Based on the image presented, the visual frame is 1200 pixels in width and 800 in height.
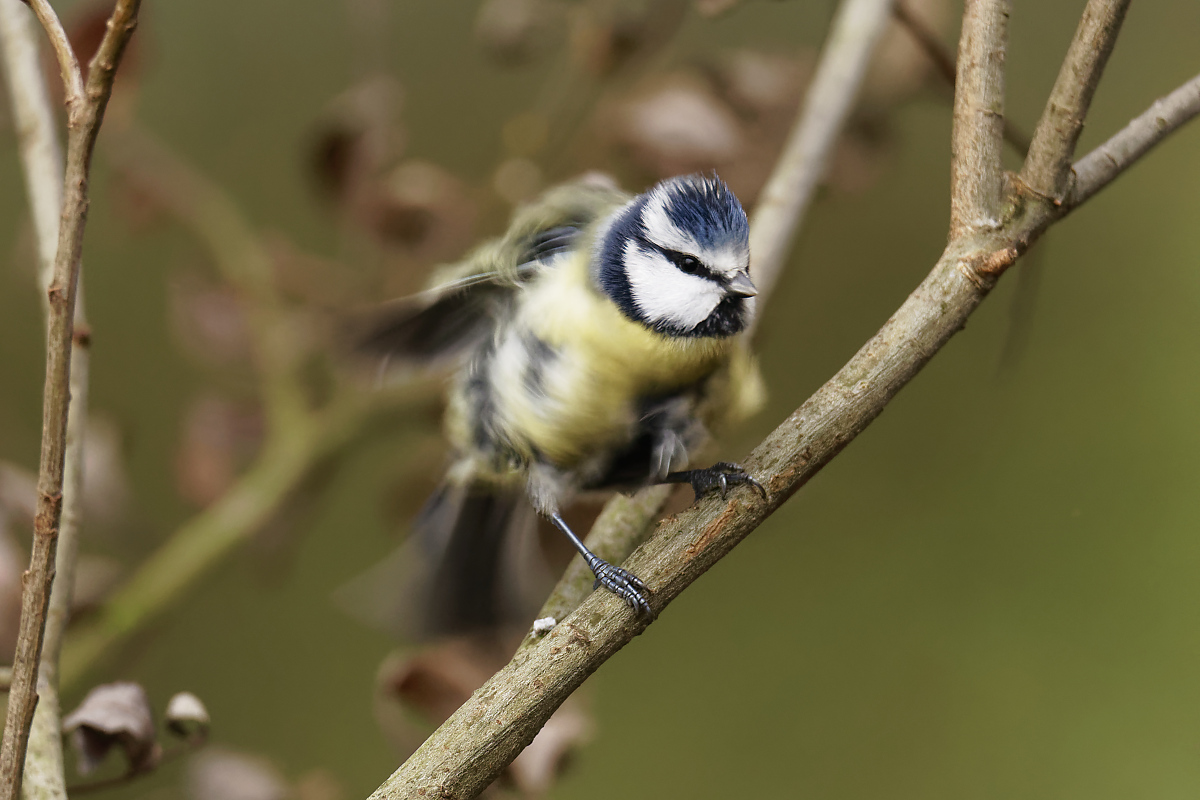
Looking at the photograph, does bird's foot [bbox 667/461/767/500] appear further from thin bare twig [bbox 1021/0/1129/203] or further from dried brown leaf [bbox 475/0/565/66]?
dried brown leaf [bbox 475/0/565/66]

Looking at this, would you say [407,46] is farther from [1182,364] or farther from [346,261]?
[1182,364]

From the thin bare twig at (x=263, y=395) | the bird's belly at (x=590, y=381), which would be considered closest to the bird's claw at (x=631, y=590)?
the bird's belly at (x=590, y=381)

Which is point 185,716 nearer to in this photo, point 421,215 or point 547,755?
point 547,755

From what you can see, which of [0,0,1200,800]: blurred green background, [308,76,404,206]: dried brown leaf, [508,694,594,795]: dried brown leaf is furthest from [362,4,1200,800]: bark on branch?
[308,76,404,206]: dried brown leaf

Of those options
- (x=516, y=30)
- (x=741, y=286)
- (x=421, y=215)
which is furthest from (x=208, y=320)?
(x=741, y=286)

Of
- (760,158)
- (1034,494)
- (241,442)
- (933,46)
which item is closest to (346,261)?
(241,442)
